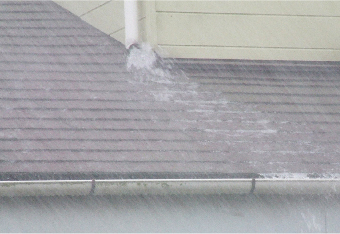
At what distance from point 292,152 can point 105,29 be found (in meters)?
2.33

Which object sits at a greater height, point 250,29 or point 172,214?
point 250,29

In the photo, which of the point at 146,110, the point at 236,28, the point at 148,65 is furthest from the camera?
the point at 236,28

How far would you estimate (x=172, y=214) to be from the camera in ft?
16.4

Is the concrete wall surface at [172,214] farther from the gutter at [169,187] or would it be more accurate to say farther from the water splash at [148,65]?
the water splash at [148,65]

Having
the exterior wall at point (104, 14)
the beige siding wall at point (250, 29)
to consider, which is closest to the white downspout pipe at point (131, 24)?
the exterior wall at point (104, 14)

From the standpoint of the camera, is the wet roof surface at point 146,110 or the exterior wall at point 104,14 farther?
the exterior wall at point 104,14

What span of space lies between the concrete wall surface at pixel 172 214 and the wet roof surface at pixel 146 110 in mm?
258

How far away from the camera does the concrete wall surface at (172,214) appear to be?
484 centimetres

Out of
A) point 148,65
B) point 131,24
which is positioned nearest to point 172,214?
point 148,65

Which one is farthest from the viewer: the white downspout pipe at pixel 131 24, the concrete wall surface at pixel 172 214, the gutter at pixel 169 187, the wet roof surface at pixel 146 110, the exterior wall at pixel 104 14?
the exterior wall at pixel 104 14

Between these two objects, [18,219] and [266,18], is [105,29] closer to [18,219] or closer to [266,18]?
[266,18]

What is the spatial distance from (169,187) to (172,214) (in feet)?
0.95

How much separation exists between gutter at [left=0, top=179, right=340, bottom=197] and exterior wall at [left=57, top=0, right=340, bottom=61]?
1.72 metres

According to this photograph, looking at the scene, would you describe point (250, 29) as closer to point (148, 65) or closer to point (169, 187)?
point (148, 65)
